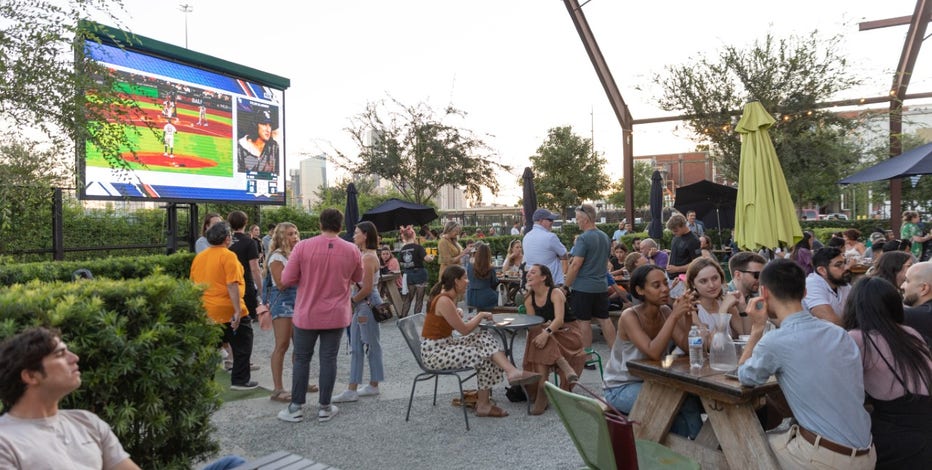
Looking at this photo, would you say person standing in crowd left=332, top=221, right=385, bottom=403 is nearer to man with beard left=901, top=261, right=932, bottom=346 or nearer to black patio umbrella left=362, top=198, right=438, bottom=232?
man with beard left=901, top=261, right=932, bottom=346

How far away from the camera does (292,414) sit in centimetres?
496

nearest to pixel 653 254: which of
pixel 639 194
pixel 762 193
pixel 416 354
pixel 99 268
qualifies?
pixel 762 193

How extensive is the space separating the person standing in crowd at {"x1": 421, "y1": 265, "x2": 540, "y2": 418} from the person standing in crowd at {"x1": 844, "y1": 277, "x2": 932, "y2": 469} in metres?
2.53

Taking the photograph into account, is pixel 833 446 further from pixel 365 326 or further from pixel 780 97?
pixel 780 97

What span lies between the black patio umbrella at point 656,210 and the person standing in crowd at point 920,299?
34.2 ft

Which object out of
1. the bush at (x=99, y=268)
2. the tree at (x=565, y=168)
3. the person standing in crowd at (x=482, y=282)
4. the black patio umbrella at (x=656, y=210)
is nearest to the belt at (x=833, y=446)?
the person standing in crowd at (x=482, y=282)

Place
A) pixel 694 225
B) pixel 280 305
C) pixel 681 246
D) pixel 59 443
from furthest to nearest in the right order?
1. pixel 694 225
2. pixel 681 246
3. pixel 280 305
4. pixel 59 443

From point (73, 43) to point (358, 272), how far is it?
112 inches

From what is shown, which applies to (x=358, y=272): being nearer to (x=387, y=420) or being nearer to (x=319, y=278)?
(x=319, y=278)

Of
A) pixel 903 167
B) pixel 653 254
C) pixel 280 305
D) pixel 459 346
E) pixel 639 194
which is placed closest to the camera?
pixel 459 346

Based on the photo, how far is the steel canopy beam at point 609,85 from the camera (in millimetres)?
14820

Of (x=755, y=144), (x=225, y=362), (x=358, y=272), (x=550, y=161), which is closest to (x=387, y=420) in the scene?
(x=358, y=272)

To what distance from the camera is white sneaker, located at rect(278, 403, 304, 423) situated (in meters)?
4.95

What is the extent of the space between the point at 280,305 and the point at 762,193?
4915 millimetres
